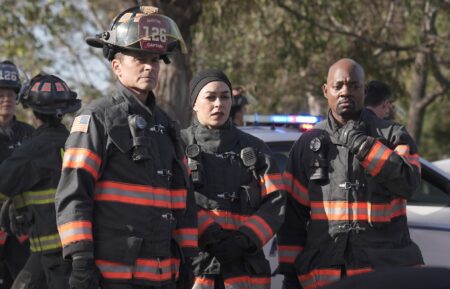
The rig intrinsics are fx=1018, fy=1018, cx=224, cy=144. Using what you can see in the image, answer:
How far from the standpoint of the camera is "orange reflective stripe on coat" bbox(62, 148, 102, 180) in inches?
181

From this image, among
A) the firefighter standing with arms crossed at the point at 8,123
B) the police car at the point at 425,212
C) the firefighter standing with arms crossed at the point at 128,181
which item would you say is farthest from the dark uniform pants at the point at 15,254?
the firefighter standing with arms crossed at the point at 128,181

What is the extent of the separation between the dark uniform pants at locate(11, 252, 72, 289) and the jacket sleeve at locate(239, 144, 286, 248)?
3.70 feet

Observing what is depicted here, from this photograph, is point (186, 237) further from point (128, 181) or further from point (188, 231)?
point (128, 181)

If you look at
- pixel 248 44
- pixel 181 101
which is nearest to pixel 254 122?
pixel 181 101

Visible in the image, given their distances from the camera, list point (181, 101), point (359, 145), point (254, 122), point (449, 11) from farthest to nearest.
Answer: point (449, 11) < point (181, 101) < point (254, 122) < point (359, 145)

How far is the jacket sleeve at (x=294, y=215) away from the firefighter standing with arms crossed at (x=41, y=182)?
127 centimetres

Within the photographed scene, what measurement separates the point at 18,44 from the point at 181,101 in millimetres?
4628

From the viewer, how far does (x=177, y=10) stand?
11141 millimetres

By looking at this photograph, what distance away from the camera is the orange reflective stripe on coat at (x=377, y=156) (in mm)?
5188

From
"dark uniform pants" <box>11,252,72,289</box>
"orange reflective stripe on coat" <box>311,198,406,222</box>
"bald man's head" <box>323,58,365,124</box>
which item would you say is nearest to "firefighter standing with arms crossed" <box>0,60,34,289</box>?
"dark uniform pants" <box>11,252,72,289</box>

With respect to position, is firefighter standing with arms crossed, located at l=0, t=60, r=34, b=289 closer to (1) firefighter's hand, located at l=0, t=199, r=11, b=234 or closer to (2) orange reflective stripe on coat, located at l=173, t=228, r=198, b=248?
(1) firefighter's hand, located at l=0, t=199, r=11, b=234

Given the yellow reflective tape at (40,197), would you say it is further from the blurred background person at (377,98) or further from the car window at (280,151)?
the blurred background person at (377,98)

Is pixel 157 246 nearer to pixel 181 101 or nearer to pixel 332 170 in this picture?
pixel 332 170

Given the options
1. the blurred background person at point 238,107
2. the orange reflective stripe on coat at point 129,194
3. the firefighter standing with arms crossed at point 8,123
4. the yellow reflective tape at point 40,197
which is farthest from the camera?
the blurred background person at point 238,107
